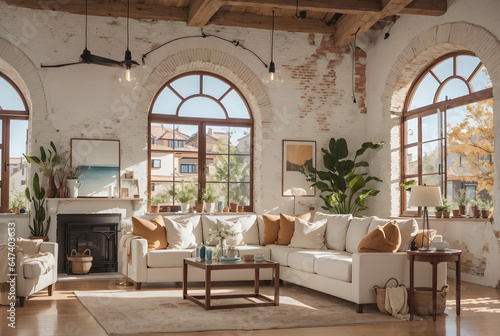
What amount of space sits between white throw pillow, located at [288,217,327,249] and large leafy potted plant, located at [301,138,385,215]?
1.77 m

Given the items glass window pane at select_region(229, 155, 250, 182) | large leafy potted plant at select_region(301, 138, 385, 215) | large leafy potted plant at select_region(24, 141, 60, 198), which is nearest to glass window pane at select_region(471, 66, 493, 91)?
large leafy potted plant at select_region(301, 138, 385, 215)

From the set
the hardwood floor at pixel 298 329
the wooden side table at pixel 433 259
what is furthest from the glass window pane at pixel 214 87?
the wooden side table at pixel 433 259

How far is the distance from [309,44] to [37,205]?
16.8 feet

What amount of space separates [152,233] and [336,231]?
2.39m

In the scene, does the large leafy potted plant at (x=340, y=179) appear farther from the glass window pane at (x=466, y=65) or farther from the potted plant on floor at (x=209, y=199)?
the glass window pane at (x=466, y=65)

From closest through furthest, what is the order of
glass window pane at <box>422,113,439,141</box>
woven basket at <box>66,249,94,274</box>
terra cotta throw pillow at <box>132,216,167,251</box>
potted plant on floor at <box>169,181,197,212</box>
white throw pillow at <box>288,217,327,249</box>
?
1. terra cotta throw pillow at <box>132,216,167,251</box>
2. white throw pillow at <box>288,217,327,249</box>
3. woven basket at <box>66,249,94,274</box>
4. glass window pane at <box>422,113,439,141</box>
5. potted plant on floor at <box>169,181,197,212</box>

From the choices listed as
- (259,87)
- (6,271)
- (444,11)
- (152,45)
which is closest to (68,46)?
(152,45)

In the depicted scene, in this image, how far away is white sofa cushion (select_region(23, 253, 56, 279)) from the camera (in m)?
6.25

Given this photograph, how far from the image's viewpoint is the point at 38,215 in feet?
29.0

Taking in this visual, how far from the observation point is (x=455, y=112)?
8.74 metres

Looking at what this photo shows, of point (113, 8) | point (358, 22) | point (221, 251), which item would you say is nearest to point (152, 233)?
point (221, 251)

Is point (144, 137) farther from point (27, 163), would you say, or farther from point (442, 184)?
point (442, 184)

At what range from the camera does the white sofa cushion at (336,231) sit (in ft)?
25.8

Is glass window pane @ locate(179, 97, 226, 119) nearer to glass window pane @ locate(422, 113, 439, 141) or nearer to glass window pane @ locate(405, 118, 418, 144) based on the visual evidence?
glass window pane @ locate(405, 118, 418, 144)
